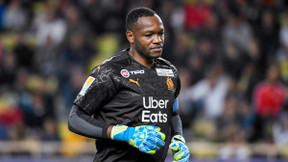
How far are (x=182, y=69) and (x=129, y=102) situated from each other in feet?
21.2

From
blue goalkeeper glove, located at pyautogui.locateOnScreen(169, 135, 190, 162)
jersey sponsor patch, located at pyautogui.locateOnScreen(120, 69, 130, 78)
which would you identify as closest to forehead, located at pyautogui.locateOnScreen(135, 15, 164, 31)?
jersey sponsor patch, located at pyautogui.locateOnScreen(120, 69, 130, 78)

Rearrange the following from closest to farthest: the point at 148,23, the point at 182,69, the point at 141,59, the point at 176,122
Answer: the point at 148,23, the point at 141,59, the point at 176,122, the point at 182,69

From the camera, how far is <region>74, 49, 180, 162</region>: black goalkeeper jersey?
4.05 meters

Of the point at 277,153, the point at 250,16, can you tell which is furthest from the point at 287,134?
the point at 250,16

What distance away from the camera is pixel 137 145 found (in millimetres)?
3826

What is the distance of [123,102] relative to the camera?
13.4ft

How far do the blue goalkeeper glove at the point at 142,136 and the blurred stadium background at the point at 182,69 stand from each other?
4.83 meters

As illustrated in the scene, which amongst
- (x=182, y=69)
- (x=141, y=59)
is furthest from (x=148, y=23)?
(x=182, y=69)

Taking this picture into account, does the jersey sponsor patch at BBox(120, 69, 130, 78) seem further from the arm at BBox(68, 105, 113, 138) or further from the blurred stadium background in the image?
the blurred stadium background

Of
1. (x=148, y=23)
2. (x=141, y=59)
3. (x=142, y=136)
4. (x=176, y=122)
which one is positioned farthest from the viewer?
(x=176, y=122)

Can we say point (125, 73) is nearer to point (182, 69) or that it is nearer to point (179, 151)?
point (179, 151)

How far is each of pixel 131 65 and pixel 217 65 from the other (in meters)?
6.14

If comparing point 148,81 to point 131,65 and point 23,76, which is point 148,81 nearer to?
point 131,65

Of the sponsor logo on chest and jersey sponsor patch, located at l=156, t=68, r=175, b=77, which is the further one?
A: jersey sponsor patch, located at l=156, t=68, r=175, b=77
